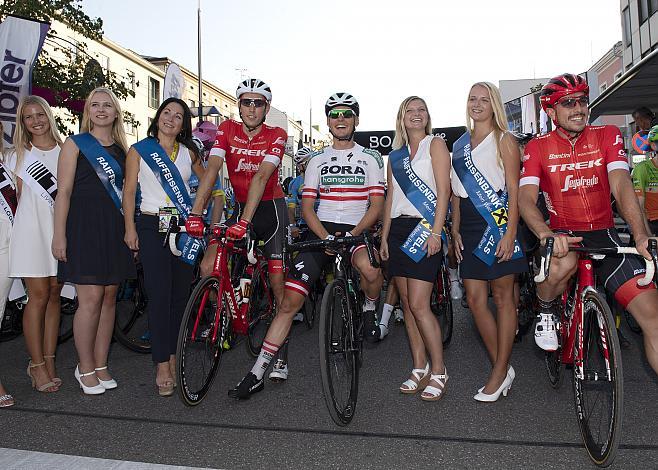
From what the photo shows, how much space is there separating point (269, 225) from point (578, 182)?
96.6 inches

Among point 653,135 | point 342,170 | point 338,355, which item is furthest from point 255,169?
point 653,135

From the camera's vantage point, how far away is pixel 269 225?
16.9ft

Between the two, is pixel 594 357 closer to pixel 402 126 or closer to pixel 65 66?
pixel 402 126

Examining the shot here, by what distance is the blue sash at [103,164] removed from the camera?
455 centimetres

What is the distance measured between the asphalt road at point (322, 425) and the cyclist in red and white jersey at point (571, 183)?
2.19 ft

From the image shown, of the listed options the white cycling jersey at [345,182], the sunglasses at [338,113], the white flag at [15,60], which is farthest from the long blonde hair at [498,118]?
the white flag at [15,60]

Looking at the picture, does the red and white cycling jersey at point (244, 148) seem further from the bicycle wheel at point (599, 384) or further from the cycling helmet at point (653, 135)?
the cycling helmet at point (653, 135)

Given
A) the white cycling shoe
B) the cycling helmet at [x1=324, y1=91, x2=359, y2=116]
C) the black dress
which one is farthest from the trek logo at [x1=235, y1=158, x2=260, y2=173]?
the white cycling shoe

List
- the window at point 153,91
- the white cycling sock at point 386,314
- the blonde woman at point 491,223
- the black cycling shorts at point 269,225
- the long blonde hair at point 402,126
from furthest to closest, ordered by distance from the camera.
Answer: the window at point 153,91
the white cycling sock at point 386,314
the black cycling shorts at point 269,225
the long blonde hair at point 402,126
the blonde woman at point 491,223

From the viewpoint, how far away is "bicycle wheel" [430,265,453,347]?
6055mm

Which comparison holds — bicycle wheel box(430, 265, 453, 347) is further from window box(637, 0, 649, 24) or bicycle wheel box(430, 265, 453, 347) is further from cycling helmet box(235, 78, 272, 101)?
window box(637, 0, 649, 24)

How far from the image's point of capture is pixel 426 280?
4.35 metres

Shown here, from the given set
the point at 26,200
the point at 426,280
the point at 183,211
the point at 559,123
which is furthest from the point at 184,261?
the point at 559,123

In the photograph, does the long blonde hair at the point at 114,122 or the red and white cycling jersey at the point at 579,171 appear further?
the long blonde hair at the point at 114,122
